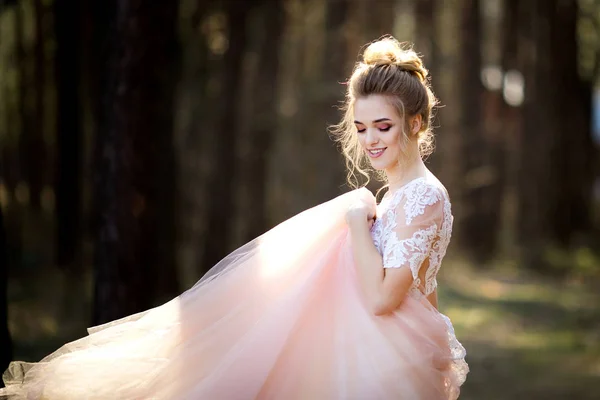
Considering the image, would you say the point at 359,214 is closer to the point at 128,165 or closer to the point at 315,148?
the point at 128,165

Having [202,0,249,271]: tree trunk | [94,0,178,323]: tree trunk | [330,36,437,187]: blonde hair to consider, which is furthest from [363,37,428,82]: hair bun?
[202,0,249,271]: tree trunk

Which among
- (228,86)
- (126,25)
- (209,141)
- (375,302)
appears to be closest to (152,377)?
(375,302)

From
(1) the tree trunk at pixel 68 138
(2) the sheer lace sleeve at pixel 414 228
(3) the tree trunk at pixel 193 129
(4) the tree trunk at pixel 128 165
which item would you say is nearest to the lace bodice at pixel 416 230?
(2) the sheer lace sleeve at pixel 414 228

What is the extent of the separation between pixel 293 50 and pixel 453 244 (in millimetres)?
6187

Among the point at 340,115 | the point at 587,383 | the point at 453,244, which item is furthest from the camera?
the point at 453,244

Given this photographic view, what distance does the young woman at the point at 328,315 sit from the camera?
13.1 feet

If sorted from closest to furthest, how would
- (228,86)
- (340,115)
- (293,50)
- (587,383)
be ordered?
(587,383), (228,86), (340,115), (293,50)

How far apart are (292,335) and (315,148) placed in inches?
623

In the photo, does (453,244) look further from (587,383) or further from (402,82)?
(402,82)

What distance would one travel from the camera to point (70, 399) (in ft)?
13.6

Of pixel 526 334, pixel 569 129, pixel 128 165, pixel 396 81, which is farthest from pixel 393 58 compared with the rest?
pixel 569 129

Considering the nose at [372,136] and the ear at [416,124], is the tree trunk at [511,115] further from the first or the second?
the nose at [372,136]

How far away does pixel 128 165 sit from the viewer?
8352 mm

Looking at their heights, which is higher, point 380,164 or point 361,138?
point 361,138
